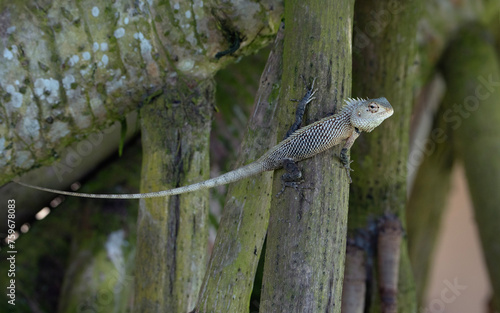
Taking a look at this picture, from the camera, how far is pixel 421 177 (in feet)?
15.8

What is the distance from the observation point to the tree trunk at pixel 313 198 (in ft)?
5.49

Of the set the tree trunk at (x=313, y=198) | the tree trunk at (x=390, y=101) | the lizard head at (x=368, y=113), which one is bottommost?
the tree trunk at (x=313, y=198)

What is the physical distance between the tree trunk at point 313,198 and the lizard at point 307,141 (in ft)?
0.12

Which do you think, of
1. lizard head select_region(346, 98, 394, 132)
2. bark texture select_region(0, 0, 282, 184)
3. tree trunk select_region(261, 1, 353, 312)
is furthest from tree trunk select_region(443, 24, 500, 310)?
tree trunk select_region(261, 1, 353, 312)

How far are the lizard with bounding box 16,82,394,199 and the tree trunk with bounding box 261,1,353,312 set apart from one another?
0.04 m

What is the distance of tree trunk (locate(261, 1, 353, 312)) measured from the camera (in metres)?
1.67

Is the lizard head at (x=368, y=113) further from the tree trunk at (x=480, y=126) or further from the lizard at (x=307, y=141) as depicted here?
the tree trunk at (x=480, y=126)

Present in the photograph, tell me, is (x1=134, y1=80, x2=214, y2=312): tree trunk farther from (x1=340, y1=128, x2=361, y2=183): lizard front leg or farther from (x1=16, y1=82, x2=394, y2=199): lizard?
(x1=340, y1=128, x2=361, y2=183): lizard front leg

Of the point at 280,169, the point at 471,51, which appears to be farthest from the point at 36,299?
the point at 471,51

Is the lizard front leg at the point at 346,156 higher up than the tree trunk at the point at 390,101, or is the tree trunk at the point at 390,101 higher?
the tree trunk at the point at 390,101

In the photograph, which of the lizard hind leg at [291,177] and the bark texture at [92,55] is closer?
the lizard hind leg at [291,177]

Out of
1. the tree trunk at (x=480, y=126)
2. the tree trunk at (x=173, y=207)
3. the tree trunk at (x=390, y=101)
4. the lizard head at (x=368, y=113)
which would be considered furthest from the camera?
the tree trunk at (x=480, y=126)

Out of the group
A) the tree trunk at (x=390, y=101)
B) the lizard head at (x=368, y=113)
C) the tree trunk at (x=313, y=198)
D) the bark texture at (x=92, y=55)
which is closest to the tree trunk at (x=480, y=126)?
the tree trunk at (x=390, y=101)

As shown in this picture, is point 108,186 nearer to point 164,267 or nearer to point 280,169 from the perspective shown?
point 164,267
